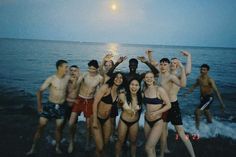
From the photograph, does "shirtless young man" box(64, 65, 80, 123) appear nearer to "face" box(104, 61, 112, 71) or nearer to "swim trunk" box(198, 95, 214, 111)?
"face" box(104, 61, 112, 71)

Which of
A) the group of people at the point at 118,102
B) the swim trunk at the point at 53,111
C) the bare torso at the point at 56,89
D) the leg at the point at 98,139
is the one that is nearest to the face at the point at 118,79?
the group of people at the point at 118,102

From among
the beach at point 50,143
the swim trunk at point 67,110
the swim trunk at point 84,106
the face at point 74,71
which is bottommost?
the beach at point 50,143

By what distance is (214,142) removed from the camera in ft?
29.1

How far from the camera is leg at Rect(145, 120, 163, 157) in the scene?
524cm

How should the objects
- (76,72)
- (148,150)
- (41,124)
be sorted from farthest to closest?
1. (76,72)
2. (41,124)
3. (148,150)

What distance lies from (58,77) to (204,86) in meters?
5.81

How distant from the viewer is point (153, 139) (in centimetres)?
527

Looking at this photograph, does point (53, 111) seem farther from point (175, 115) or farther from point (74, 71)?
point (175, 115)

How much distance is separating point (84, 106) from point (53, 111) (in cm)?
86

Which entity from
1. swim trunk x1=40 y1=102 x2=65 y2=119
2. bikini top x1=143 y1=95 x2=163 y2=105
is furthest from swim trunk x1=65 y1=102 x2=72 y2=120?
bikini top x1=143 y1=95 x2=163 y2=105

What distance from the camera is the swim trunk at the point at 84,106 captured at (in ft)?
21.6

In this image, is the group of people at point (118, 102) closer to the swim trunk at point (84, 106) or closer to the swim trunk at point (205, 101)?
the swim trunk at point (84, 106)

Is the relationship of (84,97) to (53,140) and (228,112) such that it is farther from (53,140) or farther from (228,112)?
(228,112)

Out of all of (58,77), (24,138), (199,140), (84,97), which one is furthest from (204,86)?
(24,138)
